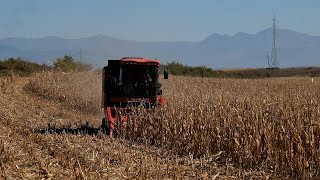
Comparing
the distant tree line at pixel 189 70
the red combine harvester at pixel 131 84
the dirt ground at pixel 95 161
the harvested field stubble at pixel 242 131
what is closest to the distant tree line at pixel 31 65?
the distant tree line at pixel 189 70

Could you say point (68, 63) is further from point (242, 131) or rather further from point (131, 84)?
point (242, 131)

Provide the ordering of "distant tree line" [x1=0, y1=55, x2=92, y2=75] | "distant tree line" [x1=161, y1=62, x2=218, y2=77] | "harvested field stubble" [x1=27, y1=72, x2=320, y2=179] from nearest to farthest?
"harvested field stubble" [x1=27, y1=72, x2=320, y2=179], "distant tree line" [x1=0, y1=55, x2=92, y2=75], "distant tree line" [x1=161, y1=62, x2=218, y2=77]

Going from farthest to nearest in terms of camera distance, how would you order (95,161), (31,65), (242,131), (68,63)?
(31,65) < (68,63) < (242,131) < (95,161)

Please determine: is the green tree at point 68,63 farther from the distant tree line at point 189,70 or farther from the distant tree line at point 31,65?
the distant tree line at point 189,70

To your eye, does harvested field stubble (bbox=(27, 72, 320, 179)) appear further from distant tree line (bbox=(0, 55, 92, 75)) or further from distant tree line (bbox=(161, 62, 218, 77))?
distant tree line (bbox=(161, 62, 218, 77))

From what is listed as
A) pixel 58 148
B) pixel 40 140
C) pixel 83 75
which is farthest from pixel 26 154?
pixel 83 75

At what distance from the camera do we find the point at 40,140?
11.9m

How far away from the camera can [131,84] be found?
1530 cm

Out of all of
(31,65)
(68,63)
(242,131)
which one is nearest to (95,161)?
(242,131)

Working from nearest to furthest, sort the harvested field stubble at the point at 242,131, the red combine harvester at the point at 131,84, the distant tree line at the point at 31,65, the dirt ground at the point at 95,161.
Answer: the dirt ground at the point at 95,161
the harvested field stubble at the point at 242,131
the red combine harvester at the point at 131,84
the distant tree line at the point at 31,65

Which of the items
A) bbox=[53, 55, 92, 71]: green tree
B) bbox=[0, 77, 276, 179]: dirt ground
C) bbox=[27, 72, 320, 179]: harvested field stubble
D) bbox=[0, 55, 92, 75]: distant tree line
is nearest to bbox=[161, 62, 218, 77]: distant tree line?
bbox=[53, 55, 92, 71]: green tree

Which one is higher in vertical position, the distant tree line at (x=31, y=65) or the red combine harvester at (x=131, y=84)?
the distant tree line at (x=31, y=65)

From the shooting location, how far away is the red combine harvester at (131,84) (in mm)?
15125

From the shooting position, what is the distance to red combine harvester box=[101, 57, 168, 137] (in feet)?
49.6
